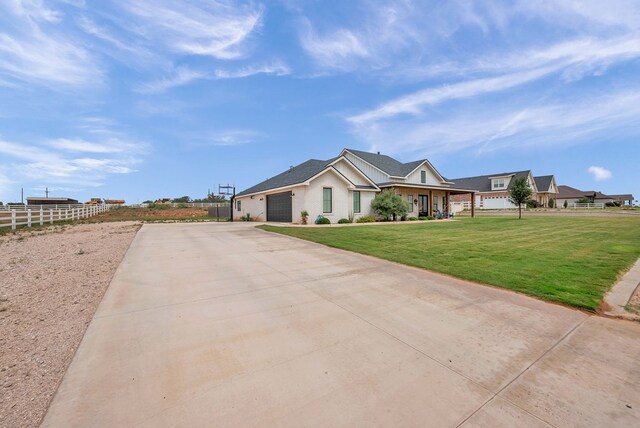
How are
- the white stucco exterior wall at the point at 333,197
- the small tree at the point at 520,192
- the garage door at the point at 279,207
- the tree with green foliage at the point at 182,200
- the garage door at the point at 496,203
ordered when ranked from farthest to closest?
1. the tree with green foliage at the point at 182,200
2. the garage door at the point at 496,203
3. the small tree at the point at 520,192
4. the garage door at the point at 279,207
5. the white stucco exterior wall at the point at 333,197

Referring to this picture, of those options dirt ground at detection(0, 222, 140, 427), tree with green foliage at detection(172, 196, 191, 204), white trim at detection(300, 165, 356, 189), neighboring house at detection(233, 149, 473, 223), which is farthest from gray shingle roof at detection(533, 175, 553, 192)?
tree with green foliage at detection(172, 196, 191, 204)

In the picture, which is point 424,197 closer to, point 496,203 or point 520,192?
point 520,192

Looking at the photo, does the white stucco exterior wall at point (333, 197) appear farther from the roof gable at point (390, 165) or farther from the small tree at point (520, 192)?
the small tree at point (520, 192)

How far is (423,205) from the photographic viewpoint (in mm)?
25953

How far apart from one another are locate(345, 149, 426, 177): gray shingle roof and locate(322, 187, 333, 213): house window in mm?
8109


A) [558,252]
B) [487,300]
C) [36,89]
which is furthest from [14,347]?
[36,89]

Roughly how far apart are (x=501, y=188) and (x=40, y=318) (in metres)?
52.9

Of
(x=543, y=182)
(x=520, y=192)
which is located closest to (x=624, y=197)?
(x=543, y=182)

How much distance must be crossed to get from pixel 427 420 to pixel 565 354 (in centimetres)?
206

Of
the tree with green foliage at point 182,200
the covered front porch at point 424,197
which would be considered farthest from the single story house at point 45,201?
the covered front porch at point 424,197

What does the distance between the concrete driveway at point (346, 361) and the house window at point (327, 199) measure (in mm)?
14701

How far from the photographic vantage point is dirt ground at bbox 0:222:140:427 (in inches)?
84.0

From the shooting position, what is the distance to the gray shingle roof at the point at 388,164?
83.4 feet

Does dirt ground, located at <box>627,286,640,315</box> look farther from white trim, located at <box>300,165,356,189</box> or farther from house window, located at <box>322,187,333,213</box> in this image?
house window, located at <box>322,187,333,213</box>
